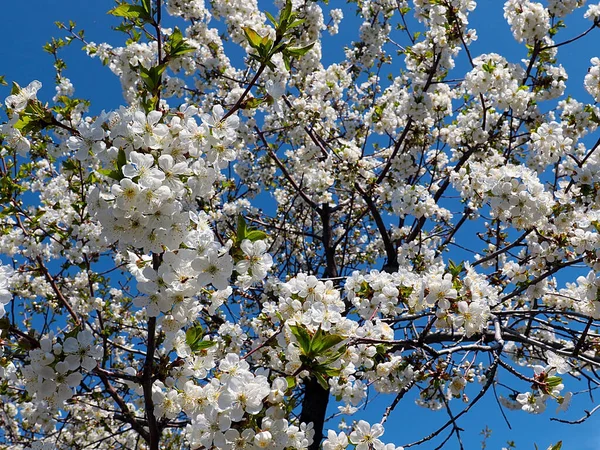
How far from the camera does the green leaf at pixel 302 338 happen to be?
1.95 meters

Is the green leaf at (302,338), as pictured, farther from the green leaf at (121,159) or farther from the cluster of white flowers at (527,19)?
the cluster of white flowers at (527,19)

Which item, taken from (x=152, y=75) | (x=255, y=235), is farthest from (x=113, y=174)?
(x=255, y=235)

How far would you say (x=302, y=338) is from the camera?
196 cm

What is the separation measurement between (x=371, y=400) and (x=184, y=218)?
2.74 meters

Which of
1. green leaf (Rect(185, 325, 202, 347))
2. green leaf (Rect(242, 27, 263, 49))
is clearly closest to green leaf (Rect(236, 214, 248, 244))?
green leaf (Rect(185, 325, 202, 347))

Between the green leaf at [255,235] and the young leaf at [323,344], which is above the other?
the green leaf at [255,235]

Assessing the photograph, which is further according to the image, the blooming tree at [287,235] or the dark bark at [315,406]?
the dark bark at [315,406]

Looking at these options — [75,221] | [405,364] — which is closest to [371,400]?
[405,364]

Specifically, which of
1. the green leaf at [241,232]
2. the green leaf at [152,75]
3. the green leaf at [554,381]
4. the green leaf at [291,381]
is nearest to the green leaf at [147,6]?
the green leaf at [152,75]

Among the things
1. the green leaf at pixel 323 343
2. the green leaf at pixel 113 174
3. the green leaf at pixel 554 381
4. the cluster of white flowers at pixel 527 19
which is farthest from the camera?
the cluster of white flowers at pixel 527 19

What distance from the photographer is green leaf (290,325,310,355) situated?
6.41ft

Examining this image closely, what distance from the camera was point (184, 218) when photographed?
1.76 m

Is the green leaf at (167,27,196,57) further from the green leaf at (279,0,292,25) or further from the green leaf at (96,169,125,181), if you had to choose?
the green leaf at (96,169,125,181)

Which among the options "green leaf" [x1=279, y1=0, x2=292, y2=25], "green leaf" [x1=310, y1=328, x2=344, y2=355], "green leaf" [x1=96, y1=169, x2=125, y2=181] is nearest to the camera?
"green leaf" [x1=96, y1=169, x2=125, y2=181]
